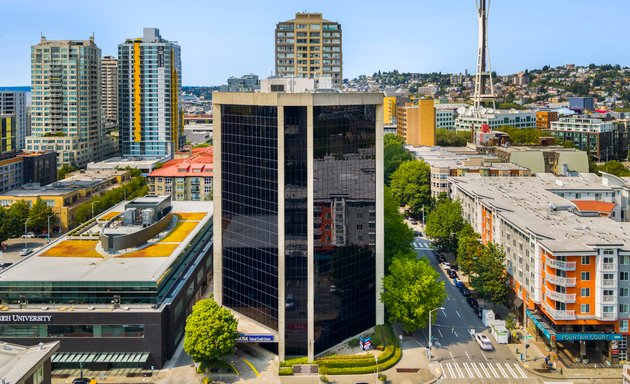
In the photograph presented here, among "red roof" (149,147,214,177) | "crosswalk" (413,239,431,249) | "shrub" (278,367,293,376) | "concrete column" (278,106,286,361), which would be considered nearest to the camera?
"shrub" (278,367,293,376)

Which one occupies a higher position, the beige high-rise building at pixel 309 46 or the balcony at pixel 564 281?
the beige high-rise building at pixel 309 46

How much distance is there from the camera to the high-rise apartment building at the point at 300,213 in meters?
74.6

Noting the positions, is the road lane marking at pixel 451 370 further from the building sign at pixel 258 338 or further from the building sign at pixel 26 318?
the building sign at pixel 26 318

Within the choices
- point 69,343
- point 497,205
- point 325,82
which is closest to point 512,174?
point 497,205

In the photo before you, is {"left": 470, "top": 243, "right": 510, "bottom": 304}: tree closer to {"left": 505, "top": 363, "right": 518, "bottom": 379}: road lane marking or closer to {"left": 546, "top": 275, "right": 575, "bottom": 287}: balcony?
{"left": 546, "top": 275, "right": 575, "bottom": 287}: balcony

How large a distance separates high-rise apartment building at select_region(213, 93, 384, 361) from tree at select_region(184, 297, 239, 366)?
5.61 metres

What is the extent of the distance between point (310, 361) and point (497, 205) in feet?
139

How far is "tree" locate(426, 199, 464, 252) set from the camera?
118 meters

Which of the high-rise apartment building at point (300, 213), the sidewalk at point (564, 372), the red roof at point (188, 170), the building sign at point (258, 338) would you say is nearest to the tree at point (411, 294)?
the high-rise apartment building at point (300, 213)

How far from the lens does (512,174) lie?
142250 mm

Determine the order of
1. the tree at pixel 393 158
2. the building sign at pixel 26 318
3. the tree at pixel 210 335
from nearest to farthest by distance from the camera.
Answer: the tree at pixel 210 335
the building sign at pixel 26 318
the tree at pixel 393 158

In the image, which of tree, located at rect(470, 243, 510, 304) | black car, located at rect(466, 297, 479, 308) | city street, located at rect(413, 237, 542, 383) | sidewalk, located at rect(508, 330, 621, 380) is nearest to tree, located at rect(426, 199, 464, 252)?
black car, located at rect(466, 297, 479, 308)

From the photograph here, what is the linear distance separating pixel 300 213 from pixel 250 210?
A: 21.9ft

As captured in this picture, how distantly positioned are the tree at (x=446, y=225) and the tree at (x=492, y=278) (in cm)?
2663
